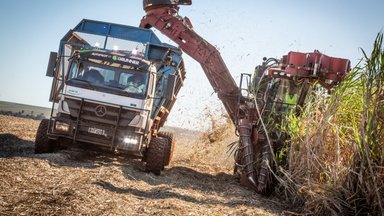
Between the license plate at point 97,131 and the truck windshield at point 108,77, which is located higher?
the truck windshield at point 108,77

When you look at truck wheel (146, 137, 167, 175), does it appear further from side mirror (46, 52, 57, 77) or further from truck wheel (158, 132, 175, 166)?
side mirror (46, 52, 57, 77)

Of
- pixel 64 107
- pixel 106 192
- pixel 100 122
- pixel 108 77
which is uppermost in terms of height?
pixel 108 77

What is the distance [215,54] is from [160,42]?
169 cm

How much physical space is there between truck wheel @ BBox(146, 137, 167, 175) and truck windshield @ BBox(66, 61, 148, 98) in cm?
117

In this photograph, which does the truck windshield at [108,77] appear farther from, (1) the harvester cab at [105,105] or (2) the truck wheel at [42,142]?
(2) the truck wheel at [42,142]

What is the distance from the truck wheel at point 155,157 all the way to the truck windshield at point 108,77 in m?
1.17

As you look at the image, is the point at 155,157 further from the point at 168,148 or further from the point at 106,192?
the point at 106,192

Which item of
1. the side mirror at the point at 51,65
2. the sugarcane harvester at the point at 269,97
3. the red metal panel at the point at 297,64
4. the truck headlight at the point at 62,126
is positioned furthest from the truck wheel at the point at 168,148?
the red metal panel at the point at 297,64

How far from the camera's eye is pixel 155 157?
8227 millimetres

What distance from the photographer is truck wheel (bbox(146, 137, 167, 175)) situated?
26.9 ft

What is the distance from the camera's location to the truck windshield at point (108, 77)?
26.8 feet

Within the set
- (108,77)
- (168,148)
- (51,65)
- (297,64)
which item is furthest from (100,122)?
(297,64)

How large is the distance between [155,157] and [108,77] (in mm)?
2053

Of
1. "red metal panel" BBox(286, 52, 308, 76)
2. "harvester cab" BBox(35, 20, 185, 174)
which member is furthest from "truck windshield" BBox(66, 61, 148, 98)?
"red metal panel" BBox(286, 52, 308, 76)
